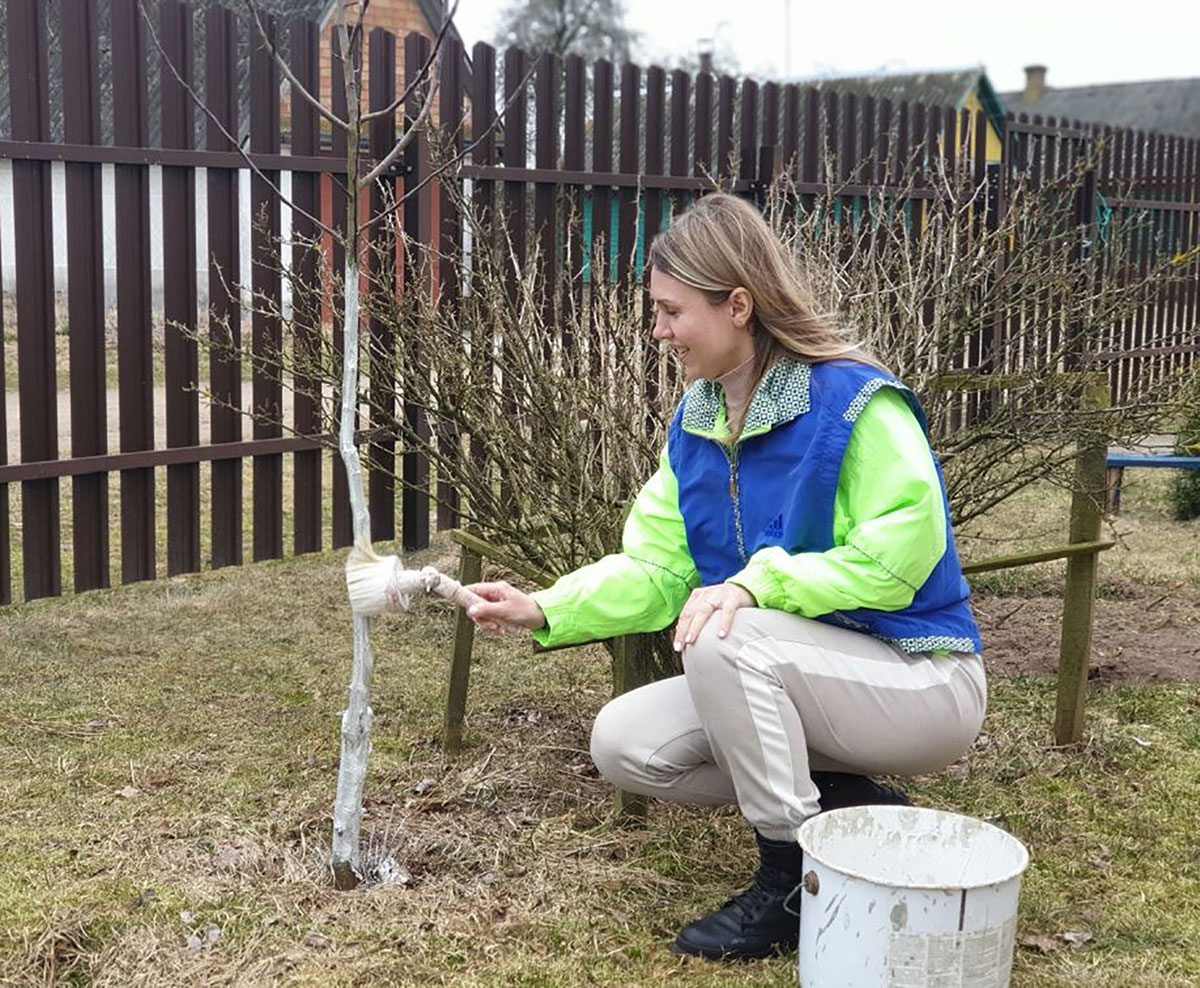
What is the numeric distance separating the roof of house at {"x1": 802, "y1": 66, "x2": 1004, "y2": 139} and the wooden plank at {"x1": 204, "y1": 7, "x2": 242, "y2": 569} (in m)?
27.7

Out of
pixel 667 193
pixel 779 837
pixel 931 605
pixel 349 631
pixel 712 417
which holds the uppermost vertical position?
pixel 667 193

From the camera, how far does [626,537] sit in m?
3.06

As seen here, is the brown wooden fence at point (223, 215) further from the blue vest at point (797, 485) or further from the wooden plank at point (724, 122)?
the blue vest at point (797, 485)

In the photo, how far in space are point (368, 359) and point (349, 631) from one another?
1132mm

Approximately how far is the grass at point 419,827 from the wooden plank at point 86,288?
37 cm

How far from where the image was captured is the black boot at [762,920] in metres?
2.74

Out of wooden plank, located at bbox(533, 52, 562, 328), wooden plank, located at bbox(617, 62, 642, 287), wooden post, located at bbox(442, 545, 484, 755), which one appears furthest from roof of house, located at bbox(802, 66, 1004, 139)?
wooden post, located at bbox(442, 545, 484, 755)

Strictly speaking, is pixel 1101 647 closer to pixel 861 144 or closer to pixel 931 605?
pixel 931 605

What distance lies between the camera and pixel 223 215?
5559 millimetres

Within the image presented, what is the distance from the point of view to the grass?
2.78 metres

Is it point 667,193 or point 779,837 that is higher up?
point 667,193

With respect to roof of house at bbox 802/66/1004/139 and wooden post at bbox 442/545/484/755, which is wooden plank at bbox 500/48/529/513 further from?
roof of house at bbox 802/66/1004/139

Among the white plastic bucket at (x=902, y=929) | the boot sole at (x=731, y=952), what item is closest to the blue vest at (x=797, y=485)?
the white plastic bucket at (x=902, y=929)

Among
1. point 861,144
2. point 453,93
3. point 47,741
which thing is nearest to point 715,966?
point 47,741
